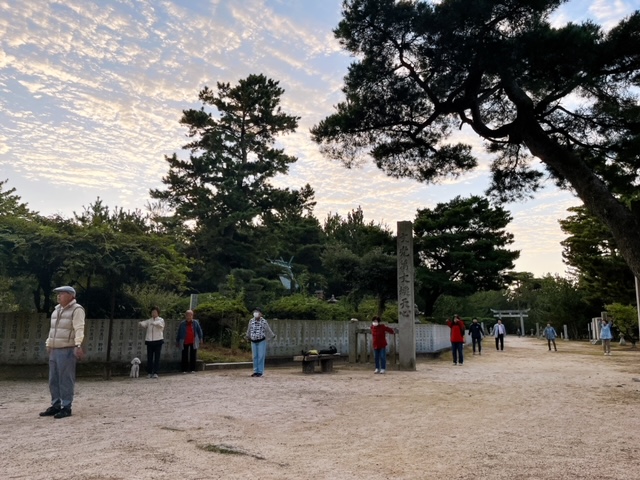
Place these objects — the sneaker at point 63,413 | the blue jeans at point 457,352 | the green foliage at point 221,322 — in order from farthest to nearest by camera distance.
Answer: the blue jeans at point 457,352, the green foliage at point 221,322, the sneaker at point 63,413

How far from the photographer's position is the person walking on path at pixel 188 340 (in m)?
12.1

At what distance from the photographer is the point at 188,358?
12.2 metres

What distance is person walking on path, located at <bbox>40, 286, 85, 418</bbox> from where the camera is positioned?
20.2 ft

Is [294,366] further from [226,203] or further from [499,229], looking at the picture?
[499,229]

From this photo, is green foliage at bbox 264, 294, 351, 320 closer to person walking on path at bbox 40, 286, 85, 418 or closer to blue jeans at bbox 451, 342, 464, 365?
blue jeans at bbox 451, 342, 464, 365

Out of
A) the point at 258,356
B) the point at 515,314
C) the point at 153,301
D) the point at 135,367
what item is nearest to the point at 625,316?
the point at 258,356

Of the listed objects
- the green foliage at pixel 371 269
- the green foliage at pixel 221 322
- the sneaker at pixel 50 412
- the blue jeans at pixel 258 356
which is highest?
the green foliage at pixel 371 269

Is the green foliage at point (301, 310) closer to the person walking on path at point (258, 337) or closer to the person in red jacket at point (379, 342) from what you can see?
the person in red jacket at point (379, 342)

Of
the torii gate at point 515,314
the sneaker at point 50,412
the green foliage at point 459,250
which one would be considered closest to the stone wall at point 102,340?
the sneaker at point 50,412

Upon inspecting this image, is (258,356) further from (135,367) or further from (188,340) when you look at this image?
(135,367)

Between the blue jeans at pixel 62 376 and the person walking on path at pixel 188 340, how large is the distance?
5.80m

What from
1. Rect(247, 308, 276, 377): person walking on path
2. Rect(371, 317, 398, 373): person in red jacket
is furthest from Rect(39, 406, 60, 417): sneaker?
Rect(371, 317, 398, 373): person in red jacket

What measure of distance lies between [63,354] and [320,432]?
3.57 metres

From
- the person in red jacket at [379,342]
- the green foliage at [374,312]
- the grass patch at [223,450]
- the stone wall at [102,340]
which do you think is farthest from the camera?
the green foliage at [374,312]
